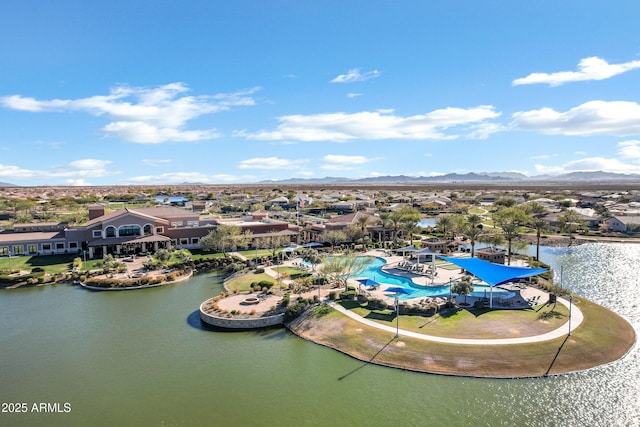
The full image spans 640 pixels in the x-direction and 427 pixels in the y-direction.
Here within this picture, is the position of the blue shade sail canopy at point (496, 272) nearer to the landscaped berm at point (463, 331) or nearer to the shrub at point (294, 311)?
the landscaped berm at point (463, 331)

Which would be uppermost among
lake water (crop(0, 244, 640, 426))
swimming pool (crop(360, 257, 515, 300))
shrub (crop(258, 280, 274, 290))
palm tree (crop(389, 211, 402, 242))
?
palm tree (crop(389, 211, 402, 242))

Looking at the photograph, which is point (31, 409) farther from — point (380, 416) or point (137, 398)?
point (380, 416)

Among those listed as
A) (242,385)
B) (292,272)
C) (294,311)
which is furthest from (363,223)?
(242,385)

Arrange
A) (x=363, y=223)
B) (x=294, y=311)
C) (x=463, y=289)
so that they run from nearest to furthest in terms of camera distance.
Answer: (x=294, y=311), (x=463, y=289), (x=363, y=223)

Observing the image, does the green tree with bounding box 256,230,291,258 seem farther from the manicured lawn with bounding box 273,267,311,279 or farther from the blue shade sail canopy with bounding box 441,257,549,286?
the blue shade sail canopy with bounding box 441,257,549,286

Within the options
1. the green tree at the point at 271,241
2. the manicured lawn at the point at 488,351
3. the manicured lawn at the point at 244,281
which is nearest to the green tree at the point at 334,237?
the green tree at the point at 271,241

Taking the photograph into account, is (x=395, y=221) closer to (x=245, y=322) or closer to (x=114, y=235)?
(x=245, y=322)

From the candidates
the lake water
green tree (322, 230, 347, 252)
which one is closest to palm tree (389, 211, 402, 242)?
green tree (322, 230, 347, 252)
